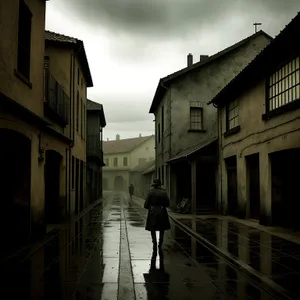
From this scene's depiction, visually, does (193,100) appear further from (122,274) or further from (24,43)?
(122,274)

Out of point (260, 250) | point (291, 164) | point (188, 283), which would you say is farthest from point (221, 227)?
point (188, 283)

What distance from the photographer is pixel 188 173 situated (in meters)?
21.3

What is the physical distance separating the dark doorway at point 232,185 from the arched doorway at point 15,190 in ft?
32.0

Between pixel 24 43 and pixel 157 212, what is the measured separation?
18.8 ft

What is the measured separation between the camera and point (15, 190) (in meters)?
9.41

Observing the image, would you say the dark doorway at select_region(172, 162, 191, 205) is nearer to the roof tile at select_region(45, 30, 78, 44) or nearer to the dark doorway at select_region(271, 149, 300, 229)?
the dark doorway at select_region(271, 149, 300, 229)

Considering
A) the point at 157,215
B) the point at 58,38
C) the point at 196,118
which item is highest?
the point at 58,38

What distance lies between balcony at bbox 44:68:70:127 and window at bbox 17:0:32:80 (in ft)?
6.17

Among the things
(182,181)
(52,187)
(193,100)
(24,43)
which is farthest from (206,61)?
(24,43)

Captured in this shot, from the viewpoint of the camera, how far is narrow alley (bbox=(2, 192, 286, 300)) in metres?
5.25

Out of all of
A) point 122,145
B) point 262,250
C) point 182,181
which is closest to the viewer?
point 262,250

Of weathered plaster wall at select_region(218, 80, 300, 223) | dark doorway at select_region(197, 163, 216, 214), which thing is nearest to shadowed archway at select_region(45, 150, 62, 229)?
weathered plaster wall at select_region(218, 80, 300, 223)

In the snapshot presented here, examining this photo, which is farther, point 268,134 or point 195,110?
point 195,110

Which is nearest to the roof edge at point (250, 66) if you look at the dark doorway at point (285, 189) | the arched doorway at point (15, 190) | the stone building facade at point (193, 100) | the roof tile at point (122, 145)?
the dark doorway at point (285, 189)
